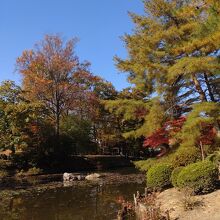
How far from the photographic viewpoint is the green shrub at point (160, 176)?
48.4 feet

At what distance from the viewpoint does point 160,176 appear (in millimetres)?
14750

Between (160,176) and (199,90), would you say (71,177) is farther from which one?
(160,176)

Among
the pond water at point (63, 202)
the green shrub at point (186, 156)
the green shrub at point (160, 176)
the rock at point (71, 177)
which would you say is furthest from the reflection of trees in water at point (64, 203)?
the rock at point (71, 177)

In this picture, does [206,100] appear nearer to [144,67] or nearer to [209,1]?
[144,67]

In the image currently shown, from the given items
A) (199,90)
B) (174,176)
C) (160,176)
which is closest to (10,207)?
(160,176)

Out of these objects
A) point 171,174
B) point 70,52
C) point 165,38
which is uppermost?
point 70,52

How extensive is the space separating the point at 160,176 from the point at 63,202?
4639mm

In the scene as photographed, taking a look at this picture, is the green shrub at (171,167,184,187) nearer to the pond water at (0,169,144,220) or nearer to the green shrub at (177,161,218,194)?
the green shrub at (177,161,218,194)

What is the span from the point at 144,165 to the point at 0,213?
9.72m

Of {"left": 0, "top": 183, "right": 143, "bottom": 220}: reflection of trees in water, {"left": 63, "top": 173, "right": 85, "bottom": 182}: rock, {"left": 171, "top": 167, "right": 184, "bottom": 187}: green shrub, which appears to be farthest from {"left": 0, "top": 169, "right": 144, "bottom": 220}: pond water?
{"left": 63, "top": 173, "right": 85, "bottom": 182}: rock

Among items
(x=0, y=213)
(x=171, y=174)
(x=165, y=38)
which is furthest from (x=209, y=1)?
(x=0, y=213)

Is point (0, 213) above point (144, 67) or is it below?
below

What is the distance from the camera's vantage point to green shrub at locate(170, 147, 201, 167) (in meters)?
17.4

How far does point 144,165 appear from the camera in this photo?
21.5 metres
